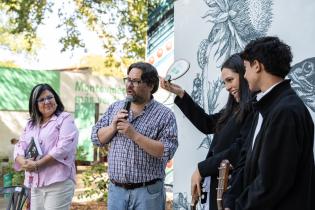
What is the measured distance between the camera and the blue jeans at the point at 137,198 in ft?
9.86

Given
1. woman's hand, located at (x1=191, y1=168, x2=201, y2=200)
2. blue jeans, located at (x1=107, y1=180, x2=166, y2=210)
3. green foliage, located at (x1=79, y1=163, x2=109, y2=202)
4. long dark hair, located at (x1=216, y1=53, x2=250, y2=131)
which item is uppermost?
long dark hair, located at (x1=216, y1=53, x2=250, y2=131)

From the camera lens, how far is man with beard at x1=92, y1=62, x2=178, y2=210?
3.00 m

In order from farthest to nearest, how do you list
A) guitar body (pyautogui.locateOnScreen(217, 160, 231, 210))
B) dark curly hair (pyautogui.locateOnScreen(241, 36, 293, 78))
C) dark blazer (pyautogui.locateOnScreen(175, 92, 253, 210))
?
dark blazer (pyautogui.locateOnScreen(175, 92, 253, 210))
guitar body (pyautogui.locateOnScreen(217, 160, 231, 210))
dark curly hair (pyautogui.locateOnScreen(241, 36, 293, 78))

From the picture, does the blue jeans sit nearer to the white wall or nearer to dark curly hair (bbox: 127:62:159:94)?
dark curly hair (bbox: 127:62:159:94)

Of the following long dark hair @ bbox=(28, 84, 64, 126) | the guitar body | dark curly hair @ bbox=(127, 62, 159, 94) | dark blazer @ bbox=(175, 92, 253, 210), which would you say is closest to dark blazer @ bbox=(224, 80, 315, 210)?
the guitar body

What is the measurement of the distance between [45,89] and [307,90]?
1.96m

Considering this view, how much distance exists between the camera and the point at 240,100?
8.63 feet

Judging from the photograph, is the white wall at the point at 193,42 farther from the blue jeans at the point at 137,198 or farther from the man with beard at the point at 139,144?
the blue jeans at the point at 137,198

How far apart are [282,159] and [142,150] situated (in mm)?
1238

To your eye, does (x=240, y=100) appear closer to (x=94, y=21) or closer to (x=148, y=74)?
(x=148, y=74)

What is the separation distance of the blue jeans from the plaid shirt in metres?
0.06

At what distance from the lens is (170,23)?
459 centimetres

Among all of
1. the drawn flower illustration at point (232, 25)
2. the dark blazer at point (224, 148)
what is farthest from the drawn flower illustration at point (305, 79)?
the dark blazer at point (224, 148)

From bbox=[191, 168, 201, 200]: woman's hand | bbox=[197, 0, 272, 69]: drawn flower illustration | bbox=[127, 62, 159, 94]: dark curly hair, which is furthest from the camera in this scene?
bbox=[197, 0, 272, 69]: drawn flower illustration
